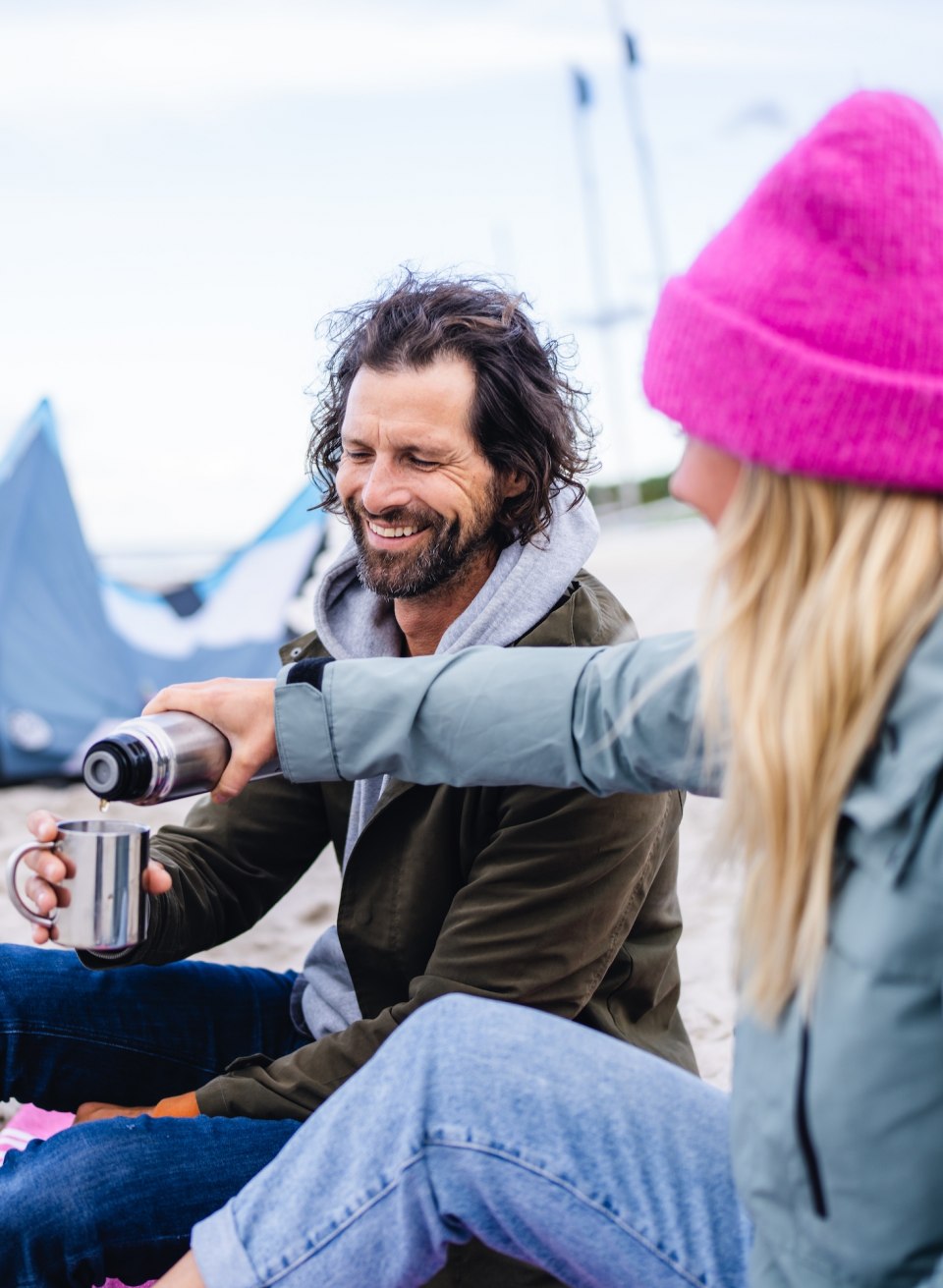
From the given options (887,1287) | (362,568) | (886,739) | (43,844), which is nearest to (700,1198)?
(887,1287)

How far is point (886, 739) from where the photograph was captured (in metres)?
1.17

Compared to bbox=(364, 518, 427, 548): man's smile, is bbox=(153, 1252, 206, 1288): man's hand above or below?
below

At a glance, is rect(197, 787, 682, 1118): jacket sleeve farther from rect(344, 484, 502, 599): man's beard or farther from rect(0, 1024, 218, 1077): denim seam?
rect(344, 484, 502, 599): man's beard

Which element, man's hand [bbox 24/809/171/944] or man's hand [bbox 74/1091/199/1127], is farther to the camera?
man's hand [bbox 74/1091/199/1127]

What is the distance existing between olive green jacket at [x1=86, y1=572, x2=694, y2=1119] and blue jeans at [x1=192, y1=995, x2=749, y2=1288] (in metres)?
0.41

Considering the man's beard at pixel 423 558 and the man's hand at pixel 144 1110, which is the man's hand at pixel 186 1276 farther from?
the man's beard at pixel 423 558

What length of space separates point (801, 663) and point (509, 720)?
44cm

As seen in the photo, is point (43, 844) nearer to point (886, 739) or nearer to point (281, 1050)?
point (281, 1050)

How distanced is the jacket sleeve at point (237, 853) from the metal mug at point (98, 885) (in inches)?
19.2

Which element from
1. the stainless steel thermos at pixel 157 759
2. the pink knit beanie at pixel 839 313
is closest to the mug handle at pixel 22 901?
the stainless steel thermos at pixel 157 759

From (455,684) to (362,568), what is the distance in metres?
0.81

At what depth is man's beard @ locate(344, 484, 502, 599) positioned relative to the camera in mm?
2295

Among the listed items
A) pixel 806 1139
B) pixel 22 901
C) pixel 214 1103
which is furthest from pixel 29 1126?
pixel 806 1139

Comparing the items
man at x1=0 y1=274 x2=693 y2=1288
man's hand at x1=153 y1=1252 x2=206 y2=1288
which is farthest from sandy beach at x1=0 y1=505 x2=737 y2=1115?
man's hand at x1=153 y1=1252 x2=206 y2=1288
